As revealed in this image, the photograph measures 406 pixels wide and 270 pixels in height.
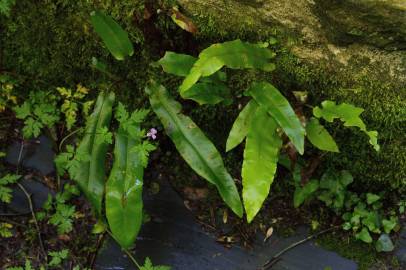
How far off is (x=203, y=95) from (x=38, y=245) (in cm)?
147

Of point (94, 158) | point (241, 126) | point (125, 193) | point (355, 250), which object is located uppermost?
point (241, 126)

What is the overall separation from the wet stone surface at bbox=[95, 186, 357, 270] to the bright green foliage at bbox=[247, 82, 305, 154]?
0.86 metres

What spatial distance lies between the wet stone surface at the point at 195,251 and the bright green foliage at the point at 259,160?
632 mm

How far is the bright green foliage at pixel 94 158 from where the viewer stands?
2.95 metres

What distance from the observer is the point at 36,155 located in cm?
357

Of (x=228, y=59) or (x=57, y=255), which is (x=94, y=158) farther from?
(x=228, y=59)

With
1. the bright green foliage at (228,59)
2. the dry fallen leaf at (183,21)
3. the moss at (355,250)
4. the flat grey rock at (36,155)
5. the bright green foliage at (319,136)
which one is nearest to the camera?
the bright green foliage at (228,59)

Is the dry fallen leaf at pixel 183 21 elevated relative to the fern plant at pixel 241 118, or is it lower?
elevated

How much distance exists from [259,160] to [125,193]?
0.79 metres

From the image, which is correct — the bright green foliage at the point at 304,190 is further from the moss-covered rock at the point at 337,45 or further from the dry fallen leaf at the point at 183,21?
the dry fallen leaf at the point at 183,21

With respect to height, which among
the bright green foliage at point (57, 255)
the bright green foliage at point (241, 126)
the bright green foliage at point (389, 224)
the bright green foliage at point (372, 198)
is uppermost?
the bright green foliage at point (241, 126)

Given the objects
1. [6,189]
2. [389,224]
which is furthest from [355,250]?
[6,189]

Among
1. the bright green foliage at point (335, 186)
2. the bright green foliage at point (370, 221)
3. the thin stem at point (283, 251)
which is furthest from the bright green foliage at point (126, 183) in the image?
the bright green foliage at point (370, 221)

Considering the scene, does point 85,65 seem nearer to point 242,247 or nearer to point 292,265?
point 242,247
